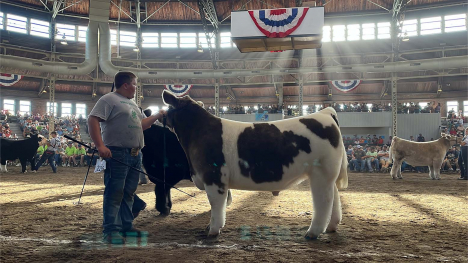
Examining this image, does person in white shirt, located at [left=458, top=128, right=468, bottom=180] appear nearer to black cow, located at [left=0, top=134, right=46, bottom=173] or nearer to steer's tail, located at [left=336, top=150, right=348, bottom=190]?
steer's tail, located at [left=336, top=150, right=348, bottom=190]

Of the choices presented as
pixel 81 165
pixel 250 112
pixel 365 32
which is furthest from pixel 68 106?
pixel 365 32

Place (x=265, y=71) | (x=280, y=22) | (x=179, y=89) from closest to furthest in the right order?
(x=280, y=22)
(x=265, y=71)
(x=179, y=89)

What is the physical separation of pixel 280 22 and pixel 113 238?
15.3 m

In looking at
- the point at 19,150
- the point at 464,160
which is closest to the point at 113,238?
the point at 19,150

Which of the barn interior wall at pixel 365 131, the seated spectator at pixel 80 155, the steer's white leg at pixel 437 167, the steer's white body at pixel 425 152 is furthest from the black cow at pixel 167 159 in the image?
the barn interior wall at pixel 365 131

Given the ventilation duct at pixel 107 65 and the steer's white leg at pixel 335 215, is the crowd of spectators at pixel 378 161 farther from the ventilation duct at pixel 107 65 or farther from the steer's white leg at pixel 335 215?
the steer's white leg at pixel 335 215

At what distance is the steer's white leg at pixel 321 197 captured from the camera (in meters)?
3.41

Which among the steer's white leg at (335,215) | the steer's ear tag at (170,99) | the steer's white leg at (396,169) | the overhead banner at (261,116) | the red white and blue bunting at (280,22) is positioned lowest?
the steer's white leg at (396,169)

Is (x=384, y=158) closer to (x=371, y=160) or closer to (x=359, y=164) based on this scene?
(x=371, y=160)

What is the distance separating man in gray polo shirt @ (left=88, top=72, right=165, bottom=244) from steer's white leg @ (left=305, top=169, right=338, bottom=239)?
2056mm

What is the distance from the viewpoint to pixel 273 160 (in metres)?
3.45

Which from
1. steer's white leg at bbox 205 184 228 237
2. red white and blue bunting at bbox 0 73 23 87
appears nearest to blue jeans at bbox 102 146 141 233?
steer's white leg at bbox 205 184 228 237

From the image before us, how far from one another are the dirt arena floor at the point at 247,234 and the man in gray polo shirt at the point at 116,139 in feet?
0.95

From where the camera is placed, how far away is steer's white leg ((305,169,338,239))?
3.41 m
